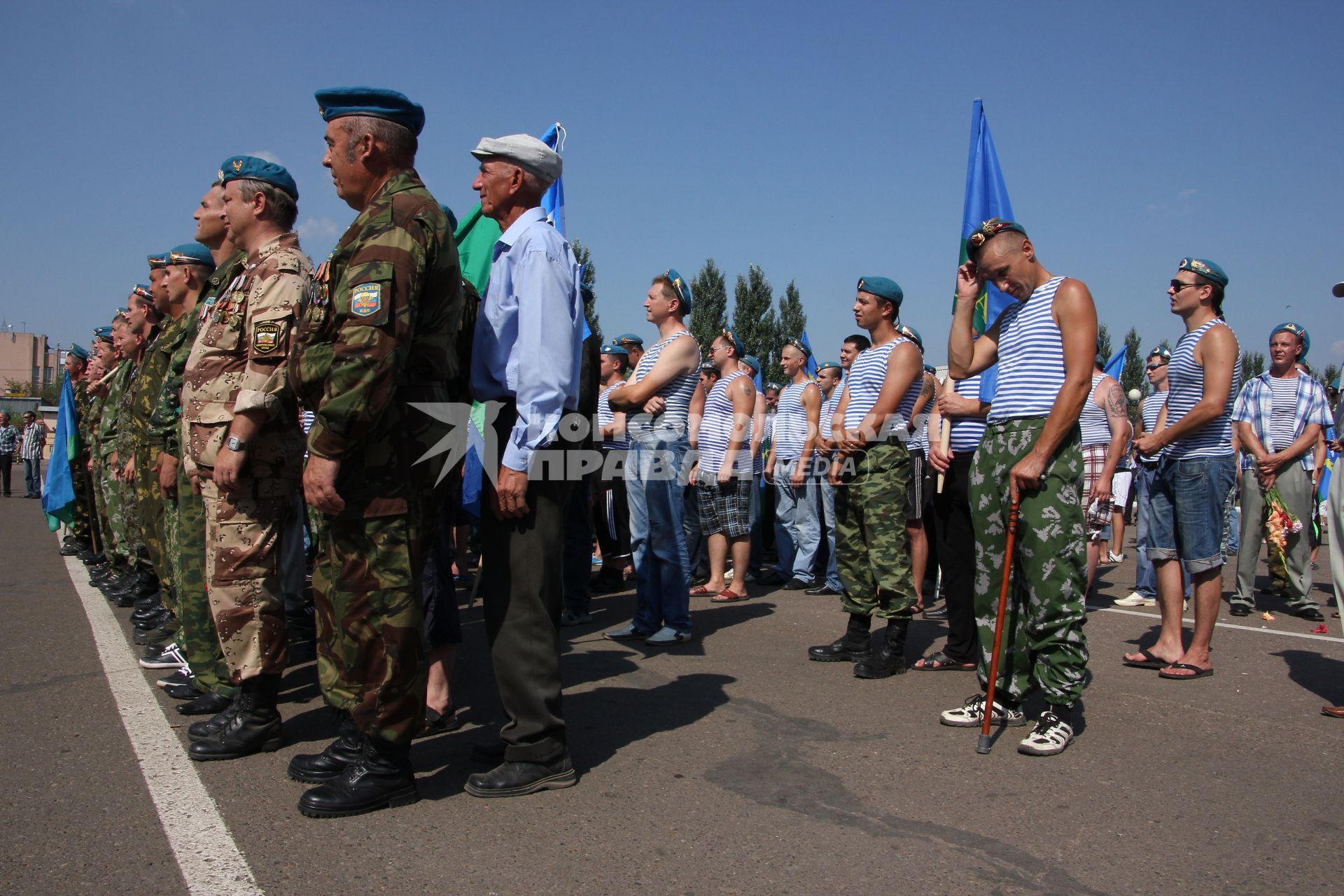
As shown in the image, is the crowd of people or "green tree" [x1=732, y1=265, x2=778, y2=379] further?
"green tree" [x1=732, y1=265, x2=778, y2=379]

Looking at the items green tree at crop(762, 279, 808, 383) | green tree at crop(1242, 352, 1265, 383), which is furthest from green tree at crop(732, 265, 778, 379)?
green tree at crop(1242, 352, 1265, 383)

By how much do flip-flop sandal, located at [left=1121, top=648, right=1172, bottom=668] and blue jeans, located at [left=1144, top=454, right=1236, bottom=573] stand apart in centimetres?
55

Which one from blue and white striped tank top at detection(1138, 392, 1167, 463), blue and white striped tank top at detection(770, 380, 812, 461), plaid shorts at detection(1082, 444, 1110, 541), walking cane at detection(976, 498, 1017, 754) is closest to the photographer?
walking cane at detection(976, 498, 1017, 754)

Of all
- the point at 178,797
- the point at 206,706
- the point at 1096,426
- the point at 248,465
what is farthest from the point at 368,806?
the point at 1096,426

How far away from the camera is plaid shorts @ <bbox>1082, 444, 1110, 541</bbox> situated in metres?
6.65

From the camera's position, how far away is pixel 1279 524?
7.51 m

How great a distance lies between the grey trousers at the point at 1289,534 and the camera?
734cm

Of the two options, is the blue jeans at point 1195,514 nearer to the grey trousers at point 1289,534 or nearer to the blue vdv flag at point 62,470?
the grey trousers at point 1289,534

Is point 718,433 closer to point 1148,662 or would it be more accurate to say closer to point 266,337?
point 1148,662

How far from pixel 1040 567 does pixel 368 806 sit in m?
2.69

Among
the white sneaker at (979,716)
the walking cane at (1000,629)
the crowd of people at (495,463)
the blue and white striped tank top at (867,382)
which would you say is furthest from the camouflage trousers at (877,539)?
the walking cane at (1000,629)

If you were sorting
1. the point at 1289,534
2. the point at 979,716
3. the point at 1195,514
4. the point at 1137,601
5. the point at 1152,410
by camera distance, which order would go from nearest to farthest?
1. the point at 979,716
2. the point at 1195,514
3. the point at 1289,534
4. the point at 1137,601
5. the point at 1152,410

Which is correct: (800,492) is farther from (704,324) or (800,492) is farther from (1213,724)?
(704,324)

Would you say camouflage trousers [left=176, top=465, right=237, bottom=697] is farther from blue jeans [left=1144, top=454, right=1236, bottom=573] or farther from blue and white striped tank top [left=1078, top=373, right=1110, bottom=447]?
blue and white striped tank top [left=1078, top=373, right=1110, bottom=447]
